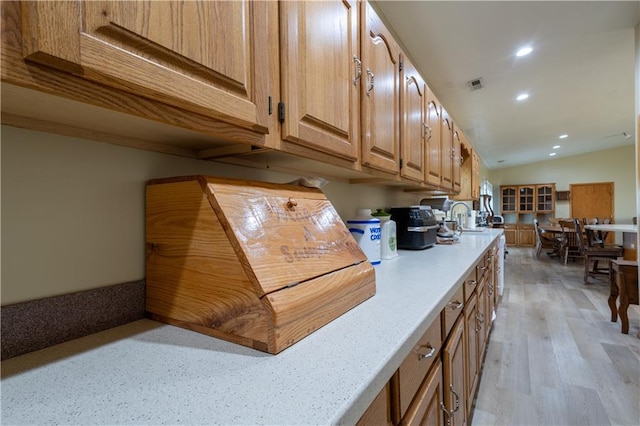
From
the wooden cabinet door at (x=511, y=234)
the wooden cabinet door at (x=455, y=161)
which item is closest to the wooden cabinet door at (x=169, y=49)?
the wooden cabinet door at (x=455, y=161)

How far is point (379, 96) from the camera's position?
1.14 metres

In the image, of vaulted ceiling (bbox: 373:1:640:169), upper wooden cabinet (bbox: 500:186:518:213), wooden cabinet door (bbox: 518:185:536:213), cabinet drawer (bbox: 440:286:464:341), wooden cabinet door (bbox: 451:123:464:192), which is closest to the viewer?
cabinet drawer (bbox: 440:286:464:341)

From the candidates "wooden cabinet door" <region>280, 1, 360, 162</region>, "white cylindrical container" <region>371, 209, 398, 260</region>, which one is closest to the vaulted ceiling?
"wooden cabinet door" <region>280, 1, 360, 162</region>

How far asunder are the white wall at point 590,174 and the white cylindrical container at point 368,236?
9607mm

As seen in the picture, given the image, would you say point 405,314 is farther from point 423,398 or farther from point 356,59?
point 356,59

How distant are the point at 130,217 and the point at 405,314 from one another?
68 centimetres

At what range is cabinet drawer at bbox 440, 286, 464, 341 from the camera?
0.91 m

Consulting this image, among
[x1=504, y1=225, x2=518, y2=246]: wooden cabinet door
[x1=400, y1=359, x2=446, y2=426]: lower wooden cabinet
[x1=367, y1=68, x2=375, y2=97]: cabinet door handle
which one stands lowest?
[x1=504, y1=225, x2=518, y2=246]: wooden cabinet door

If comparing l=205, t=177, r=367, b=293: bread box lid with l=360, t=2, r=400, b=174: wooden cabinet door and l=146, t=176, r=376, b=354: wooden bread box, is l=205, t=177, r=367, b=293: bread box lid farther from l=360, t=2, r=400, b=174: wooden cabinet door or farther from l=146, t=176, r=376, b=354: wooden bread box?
l=360, t=2, r=400, b=174: wooden cabinet door

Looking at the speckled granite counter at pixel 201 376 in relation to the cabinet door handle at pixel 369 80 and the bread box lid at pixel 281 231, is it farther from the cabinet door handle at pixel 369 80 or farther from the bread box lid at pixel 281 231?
the cabinet door handle at pixel 369 80

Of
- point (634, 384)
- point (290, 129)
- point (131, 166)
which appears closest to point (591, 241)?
point (634, 384)

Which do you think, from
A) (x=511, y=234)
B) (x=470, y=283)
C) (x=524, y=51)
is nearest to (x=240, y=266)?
(x=470, y=283)

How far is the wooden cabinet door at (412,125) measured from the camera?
1384 mm

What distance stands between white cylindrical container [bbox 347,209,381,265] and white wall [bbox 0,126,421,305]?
2.53ft
